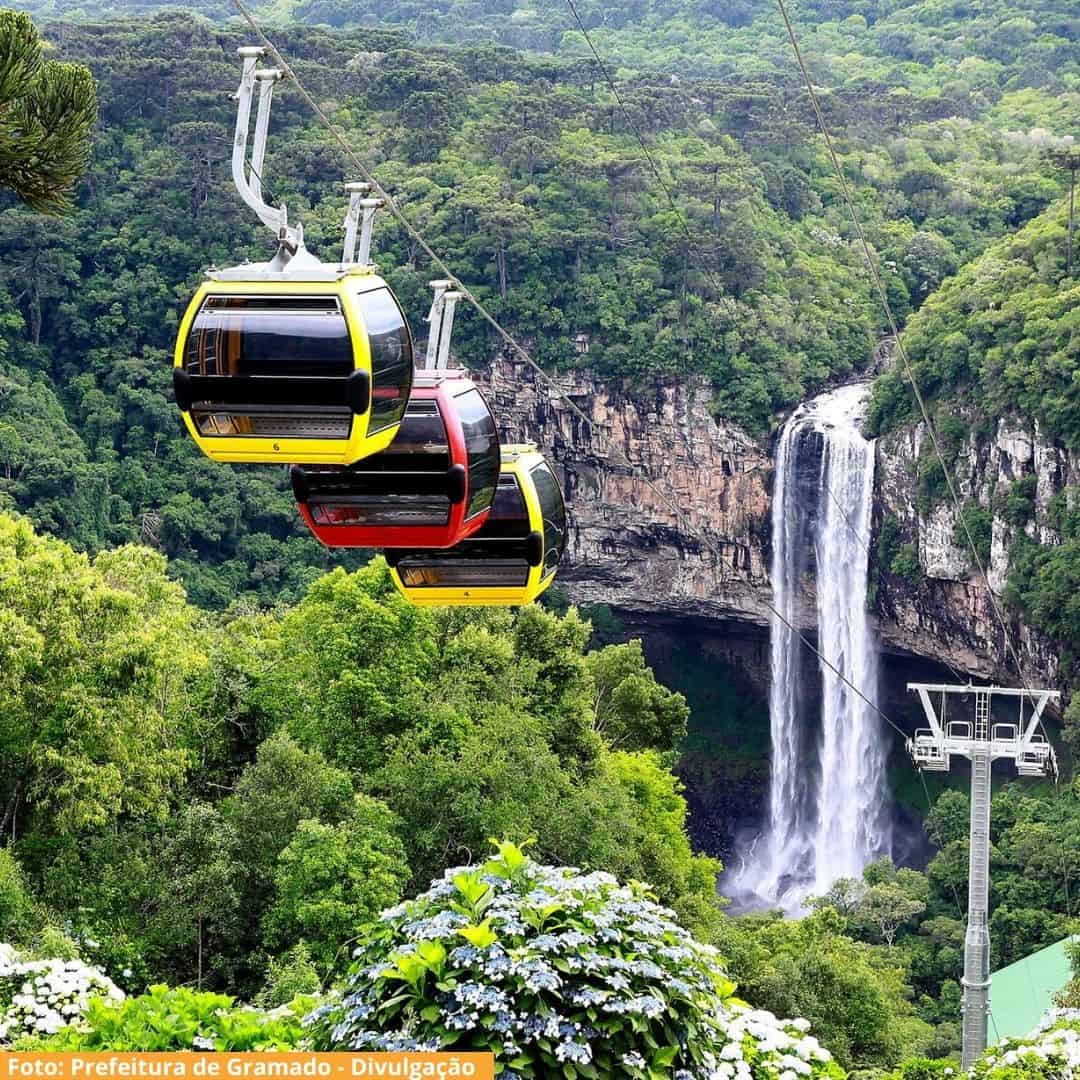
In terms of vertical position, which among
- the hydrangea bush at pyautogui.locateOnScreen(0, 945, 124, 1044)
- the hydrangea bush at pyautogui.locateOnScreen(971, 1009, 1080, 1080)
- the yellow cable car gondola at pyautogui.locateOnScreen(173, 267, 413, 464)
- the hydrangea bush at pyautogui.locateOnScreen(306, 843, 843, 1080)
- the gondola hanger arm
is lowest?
the hydrangea bush at pyautogui.locateOnScreen(971, 1009, 1080, 1080)

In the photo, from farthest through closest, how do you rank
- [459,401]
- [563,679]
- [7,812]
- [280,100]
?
[280,100] → [563,679] → [7,812] → [459,401]

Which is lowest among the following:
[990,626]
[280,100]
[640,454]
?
[990,626]

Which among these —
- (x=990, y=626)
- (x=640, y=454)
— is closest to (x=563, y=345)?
(x=640, y=454)

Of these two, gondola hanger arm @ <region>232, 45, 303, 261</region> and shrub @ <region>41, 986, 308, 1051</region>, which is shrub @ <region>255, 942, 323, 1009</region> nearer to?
shrub @ <region>41, 986, 308, 1051</region>

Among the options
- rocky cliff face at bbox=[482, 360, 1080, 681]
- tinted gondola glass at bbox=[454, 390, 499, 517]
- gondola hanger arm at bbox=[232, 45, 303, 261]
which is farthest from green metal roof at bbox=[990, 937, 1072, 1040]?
gondola hanger arm at bbox=[232, 45, 303, 261]

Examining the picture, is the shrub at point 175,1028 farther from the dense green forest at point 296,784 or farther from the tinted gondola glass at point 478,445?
the dense green forest at point 296,784

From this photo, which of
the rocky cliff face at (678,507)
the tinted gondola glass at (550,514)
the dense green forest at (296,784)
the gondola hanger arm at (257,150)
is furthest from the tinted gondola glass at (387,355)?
the rocky cliff face at (678,507)

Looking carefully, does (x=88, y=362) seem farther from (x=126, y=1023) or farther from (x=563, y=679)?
(x=126, y=1023)
